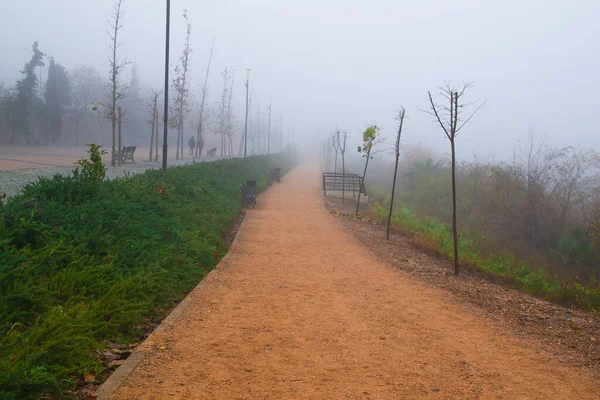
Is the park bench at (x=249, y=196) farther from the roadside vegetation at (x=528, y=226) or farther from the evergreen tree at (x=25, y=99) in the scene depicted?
the evergreen tree at (x=25, y=99)

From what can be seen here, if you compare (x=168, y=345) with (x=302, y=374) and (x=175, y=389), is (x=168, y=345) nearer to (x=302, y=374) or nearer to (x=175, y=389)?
(x=175, y=389)

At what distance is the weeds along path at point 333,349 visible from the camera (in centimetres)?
413

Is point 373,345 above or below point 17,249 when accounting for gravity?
below

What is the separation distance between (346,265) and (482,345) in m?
4.36

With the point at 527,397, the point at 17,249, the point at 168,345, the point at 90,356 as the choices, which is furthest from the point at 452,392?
the point at 17,249

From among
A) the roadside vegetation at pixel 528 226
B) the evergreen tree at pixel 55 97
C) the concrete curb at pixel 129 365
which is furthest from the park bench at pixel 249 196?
the evergreen tree at pixel 55 97

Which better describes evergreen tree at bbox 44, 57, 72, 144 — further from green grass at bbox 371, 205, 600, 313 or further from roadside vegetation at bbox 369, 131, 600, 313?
green grass at bbox 371, 205, 600, 313

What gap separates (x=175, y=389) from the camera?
393cm

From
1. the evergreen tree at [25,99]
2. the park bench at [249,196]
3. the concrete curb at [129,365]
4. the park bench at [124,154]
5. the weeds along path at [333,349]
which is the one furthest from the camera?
the evergreen tree at [25,99]

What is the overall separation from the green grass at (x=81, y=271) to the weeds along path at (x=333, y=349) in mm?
474

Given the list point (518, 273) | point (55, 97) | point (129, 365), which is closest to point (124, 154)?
point (518, 273)

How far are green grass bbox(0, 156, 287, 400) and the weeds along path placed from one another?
1.56 feet

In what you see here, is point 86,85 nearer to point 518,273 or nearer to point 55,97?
point 55,97

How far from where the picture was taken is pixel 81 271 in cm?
553
